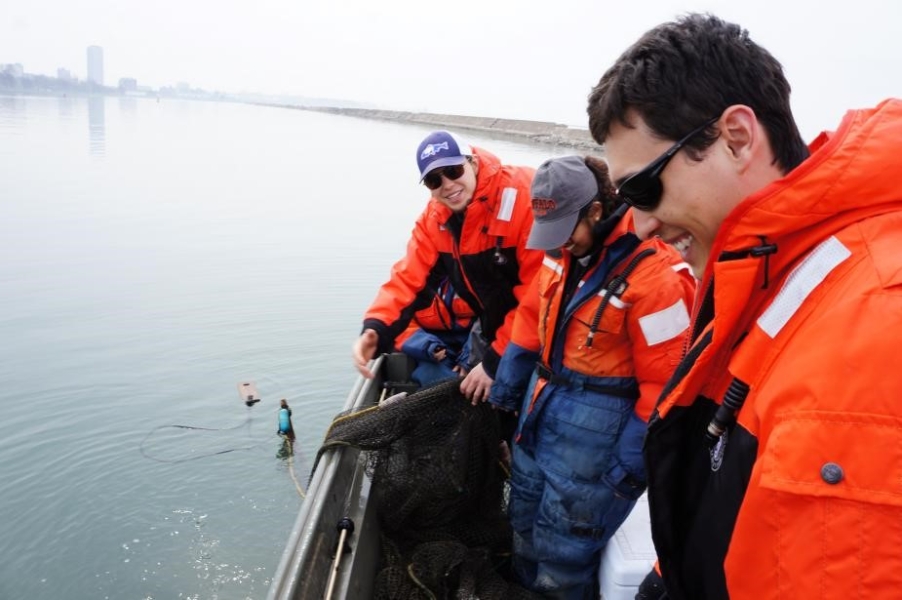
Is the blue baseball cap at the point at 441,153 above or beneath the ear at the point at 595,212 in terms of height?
above

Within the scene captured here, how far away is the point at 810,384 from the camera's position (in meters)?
0.75

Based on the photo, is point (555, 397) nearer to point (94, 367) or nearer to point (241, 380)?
point (241, 380)

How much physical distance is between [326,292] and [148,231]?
5.98 m

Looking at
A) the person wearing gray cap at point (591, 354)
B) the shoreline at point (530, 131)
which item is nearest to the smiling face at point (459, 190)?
the person wearing gray cap at point (591, 354)

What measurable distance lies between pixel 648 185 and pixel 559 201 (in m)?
1.18

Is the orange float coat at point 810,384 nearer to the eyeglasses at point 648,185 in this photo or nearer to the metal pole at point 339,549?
the eyeglasses at point 648,185

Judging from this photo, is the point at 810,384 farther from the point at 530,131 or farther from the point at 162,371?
the point at 530,131

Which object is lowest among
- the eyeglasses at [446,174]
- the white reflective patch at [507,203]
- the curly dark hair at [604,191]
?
the white reflective patch at [507,203]

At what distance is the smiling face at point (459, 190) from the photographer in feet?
10.6

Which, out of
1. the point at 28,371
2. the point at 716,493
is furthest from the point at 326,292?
the point at 716,493

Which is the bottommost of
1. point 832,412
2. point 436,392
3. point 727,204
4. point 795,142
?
point 436,392

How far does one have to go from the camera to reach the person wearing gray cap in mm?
2145

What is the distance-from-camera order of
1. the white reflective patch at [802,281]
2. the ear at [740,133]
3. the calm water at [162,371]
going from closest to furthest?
the white reflective patch at [802,281] < the ear at [740,133] < the calm water at [162,371]

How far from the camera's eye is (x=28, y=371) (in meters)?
7.29
